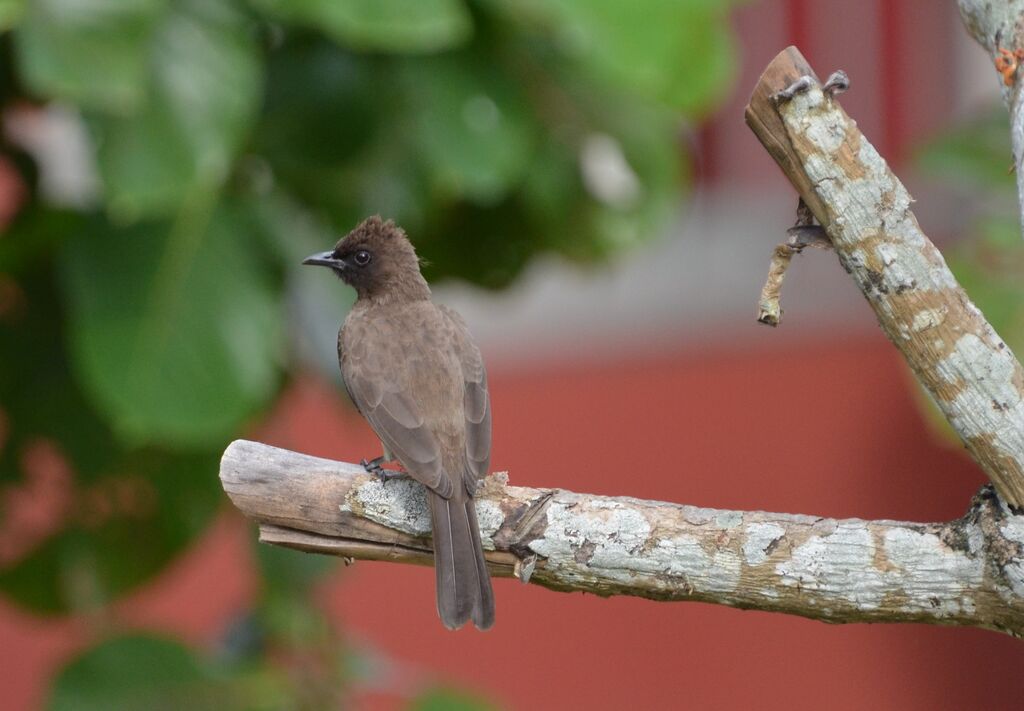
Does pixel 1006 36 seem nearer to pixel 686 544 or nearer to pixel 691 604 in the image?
pixel 686 544

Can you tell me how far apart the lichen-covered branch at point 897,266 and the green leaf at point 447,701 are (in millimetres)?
2368

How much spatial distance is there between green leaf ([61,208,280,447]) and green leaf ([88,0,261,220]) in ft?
0.82

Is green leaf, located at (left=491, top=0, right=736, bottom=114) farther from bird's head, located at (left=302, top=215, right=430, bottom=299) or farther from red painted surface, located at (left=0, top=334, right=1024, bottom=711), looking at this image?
red painted surface, located at (left=0, top=334, right=1024, bottom=711)

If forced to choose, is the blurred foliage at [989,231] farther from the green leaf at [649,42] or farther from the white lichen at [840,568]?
the white lichen at [840,568]

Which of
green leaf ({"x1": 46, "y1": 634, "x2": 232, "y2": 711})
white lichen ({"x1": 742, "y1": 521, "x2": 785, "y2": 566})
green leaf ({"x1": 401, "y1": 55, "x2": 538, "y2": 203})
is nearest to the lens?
white lichen ({"x1": 742, "y1": 521, "x2": 785, "y2": 566})

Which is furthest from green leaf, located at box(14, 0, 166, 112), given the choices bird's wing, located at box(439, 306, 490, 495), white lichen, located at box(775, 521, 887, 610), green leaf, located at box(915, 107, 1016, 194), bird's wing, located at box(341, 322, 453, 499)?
green leaf, located at box(915, 107, 1016, 194)

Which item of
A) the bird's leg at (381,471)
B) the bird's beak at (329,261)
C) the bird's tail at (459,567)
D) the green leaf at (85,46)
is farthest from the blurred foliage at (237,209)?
the bird's tail at (459,567)

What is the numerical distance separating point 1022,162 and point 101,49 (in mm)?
2201

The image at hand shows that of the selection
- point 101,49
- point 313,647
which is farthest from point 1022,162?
point 313,647

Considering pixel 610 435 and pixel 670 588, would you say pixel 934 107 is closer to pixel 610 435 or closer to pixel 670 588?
pixel 610 435

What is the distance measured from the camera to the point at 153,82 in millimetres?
3838

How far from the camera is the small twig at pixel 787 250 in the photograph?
2197 millimetres

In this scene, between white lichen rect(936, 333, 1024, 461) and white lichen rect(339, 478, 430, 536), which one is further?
white lichen rect(339, 478, 430, 536)

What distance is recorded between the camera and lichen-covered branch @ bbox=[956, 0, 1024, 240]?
239cm
